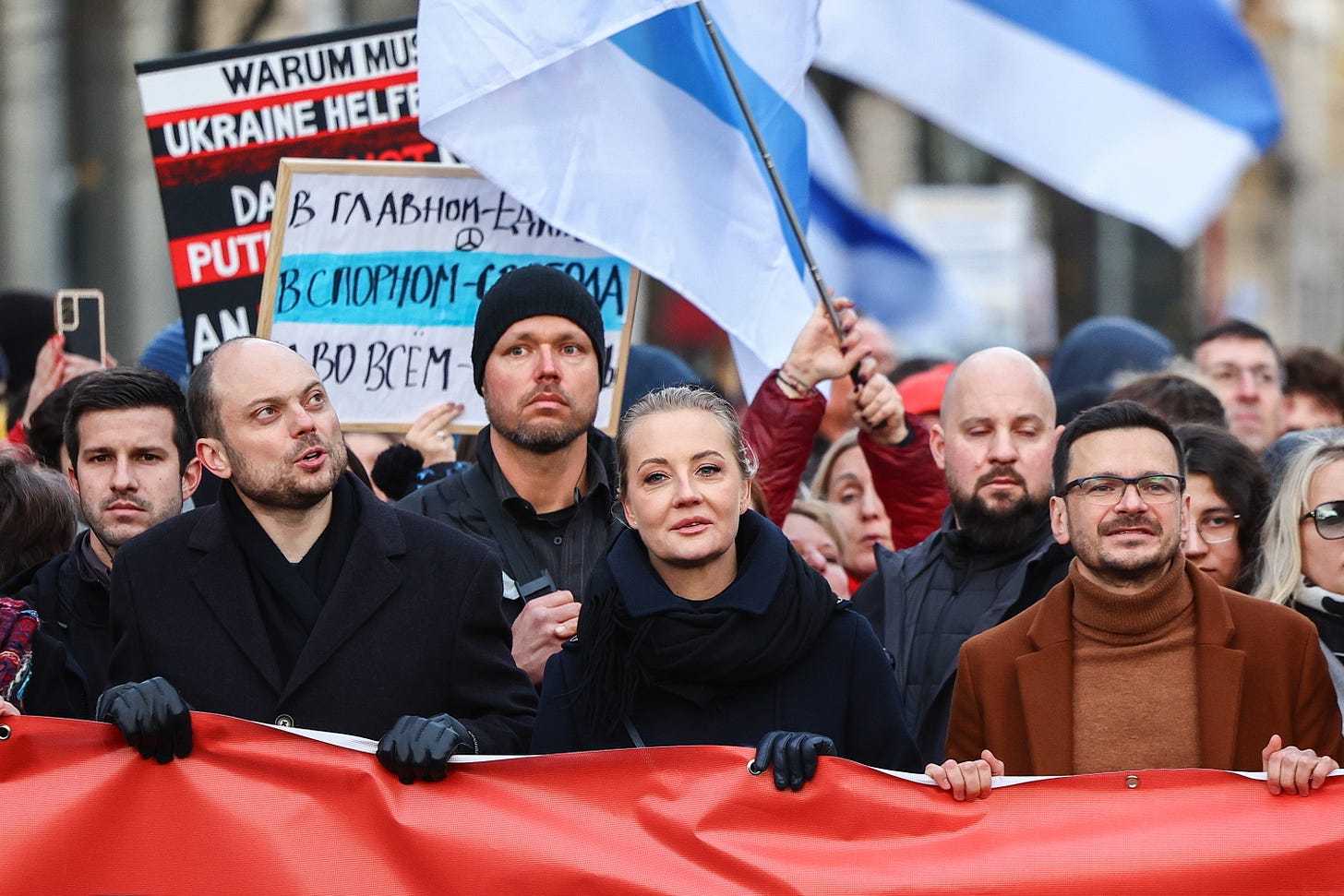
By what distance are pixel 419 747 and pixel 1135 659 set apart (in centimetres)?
156

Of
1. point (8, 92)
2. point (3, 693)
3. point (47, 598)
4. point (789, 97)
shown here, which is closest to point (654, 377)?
point (789, 97)

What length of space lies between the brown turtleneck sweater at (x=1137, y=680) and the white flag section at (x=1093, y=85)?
14.0 feet

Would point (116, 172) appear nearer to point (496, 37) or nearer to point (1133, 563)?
point (496, 37)

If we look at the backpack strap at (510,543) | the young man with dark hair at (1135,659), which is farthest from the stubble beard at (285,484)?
the young man with dark hair at (1135,659)

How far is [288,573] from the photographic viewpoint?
16.2ft

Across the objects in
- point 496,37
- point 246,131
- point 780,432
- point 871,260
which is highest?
point 871,260

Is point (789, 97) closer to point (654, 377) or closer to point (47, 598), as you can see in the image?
point (654, 377)

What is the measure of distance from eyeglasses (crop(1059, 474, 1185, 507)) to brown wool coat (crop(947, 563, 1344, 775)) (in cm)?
20

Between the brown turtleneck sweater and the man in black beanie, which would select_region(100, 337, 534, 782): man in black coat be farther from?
the brown turtleneck sweater

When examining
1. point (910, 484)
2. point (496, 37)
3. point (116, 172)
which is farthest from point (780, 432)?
point (116, 172)

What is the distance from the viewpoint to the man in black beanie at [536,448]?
18.3ft

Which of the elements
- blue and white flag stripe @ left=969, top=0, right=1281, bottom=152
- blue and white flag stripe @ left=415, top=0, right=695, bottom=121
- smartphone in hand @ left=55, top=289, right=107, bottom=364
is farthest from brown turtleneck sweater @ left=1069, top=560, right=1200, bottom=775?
blue and white flag stripe @ left=969, top=0, right=1281, bottom=152

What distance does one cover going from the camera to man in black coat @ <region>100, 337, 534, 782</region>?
4836 millimetres

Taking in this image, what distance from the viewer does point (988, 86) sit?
913 centimetres
